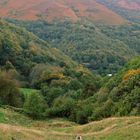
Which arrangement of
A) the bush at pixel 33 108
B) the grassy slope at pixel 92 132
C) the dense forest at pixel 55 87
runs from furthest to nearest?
the bush at pixel 33 108, the dense forest at pixel 55 87, the grassy slope at pixel 92 132

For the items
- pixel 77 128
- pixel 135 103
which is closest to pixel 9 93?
pixel 135 103

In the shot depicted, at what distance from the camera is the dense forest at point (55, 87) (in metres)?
67.2

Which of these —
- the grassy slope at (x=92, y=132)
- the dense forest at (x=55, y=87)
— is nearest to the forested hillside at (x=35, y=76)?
the dense forest at (x=55, y=87)

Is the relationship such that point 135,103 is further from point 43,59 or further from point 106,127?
point 43,59

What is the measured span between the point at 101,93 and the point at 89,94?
1454cm

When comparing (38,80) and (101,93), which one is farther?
(38,80)

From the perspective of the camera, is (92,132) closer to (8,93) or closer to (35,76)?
(8,93)

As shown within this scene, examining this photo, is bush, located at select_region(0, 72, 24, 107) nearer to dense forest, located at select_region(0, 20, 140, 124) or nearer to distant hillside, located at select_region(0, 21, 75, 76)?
dense forest, located at select_region(0, 20, 140, 124)

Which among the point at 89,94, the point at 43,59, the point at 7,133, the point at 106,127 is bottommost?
the point at 43,59

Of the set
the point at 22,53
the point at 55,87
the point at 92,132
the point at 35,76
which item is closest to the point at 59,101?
the point at 55,87

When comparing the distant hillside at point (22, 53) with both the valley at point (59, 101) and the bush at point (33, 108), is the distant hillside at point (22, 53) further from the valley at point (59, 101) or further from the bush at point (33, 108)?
the bush at point (33, 108)

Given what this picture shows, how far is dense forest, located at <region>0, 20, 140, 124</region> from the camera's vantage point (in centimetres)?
6725

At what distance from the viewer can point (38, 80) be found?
421 ft

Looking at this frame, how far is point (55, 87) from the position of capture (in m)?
117
